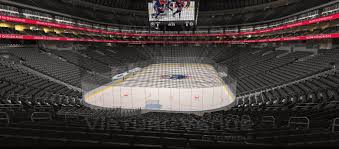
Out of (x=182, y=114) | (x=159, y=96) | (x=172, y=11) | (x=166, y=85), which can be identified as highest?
(x=172, y=11)

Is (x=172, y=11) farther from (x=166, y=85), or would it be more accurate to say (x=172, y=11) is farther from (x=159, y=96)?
(x=159, y=96)

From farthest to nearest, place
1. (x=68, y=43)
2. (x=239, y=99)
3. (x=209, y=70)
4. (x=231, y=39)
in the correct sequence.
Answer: (x=231, y=39), (x=68, y=43), (x=209, y=70), (x=239, y=99)

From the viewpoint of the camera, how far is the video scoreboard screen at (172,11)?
130ft

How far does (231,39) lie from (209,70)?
21.9 m

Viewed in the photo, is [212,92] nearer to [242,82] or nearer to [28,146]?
[242,82]

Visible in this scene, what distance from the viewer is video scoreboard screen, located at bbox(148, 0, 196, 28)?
39.5m

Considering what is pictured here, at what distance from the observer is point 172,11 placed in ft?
131

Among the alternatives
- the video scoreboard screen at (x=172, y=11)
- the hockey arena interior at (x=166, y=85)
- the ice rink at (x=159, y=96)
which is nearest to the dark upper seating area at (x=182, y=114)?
the hockey arena interior at (x=166, y=85)

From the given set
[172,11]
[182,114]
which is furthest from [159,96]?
[172,11]

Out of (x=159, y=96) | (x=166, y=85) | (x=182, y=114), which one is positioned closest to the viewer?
(x=182, y=114)

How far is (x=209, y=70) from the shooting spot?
2983 centimetres

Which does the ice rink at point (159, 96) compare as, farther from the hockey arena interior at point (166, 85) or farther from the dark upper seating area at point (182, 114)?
the dark upper seating area at point (182, 114)

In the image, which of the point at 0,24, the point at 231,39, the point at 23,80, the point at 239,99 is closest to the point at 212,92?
the point at 239,99

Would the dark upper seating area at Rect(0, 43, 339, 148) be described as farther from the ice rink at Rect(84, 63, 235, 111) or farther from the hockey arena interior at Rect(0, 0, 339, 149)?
the ice rink at Rect(84, 63, 235, 111)
